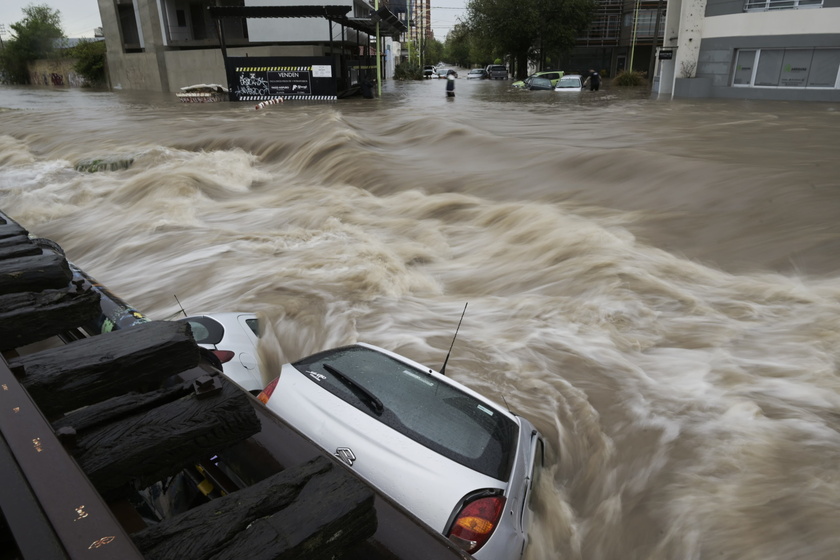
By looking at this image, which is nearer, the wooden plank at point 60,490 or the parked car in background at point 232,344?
the wooden plank at point 60,490

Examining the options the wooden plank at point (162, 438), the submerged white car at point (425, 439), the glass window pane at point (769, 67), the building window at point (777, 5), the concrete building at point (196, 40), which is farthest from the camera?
the concrete building at point (196, 40)

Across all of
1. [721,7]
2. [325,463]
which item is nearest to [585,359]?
[325,463]

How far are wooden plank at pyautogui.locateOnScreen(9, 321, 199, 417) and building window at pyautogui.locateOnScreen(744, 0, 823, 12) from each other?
2570 centimetres

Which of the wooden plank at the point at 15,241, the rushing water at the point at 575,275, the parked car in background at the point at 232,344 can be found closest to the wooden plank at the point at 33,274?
the wooden plank at the point at 15,241

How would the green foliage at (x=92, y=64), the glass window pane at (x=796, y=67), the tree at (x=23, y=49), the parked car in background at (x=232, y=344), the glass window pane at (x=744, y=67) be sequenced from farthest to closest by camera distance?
the tree at (x=23, y=49), the green foliage at (x=92, y=64), the glass window pane at (x=744, y=67), the glass window pane at (x=796, y=67), the parked car in background at (x=232, y=344)

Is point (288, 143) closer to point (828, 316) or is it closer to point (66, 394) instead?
point (828, 316)

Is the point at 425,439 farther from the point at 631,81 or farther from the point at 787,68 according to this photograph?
the point at 631,81

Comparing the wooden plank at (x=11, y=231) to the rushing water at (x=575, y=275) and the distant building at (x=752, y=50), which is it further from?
the distant building at (x=752, y=50)

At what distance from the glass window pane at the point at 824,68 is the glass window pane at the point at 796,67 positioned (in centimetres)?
19

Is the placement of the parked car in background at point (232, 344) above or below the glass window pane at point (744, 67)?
below

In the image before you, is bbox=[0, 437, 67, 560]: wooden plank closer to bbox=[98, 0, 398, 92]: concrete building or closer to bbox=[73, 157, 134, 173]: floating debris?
bbox=[73, 157, 134, 173]: floating debris

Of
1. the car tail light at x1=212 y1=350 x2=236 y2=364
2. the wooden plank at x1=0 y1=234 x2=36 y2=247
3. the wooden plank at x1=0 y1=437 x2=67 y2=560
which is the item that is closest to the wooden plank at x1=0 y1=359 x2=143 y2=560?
the wooden plank at x1=0 y1=437 x2=67 y2=560

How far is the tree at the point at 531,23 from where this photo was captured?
45906 mm

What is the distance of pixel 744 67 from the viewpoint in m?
23.6
